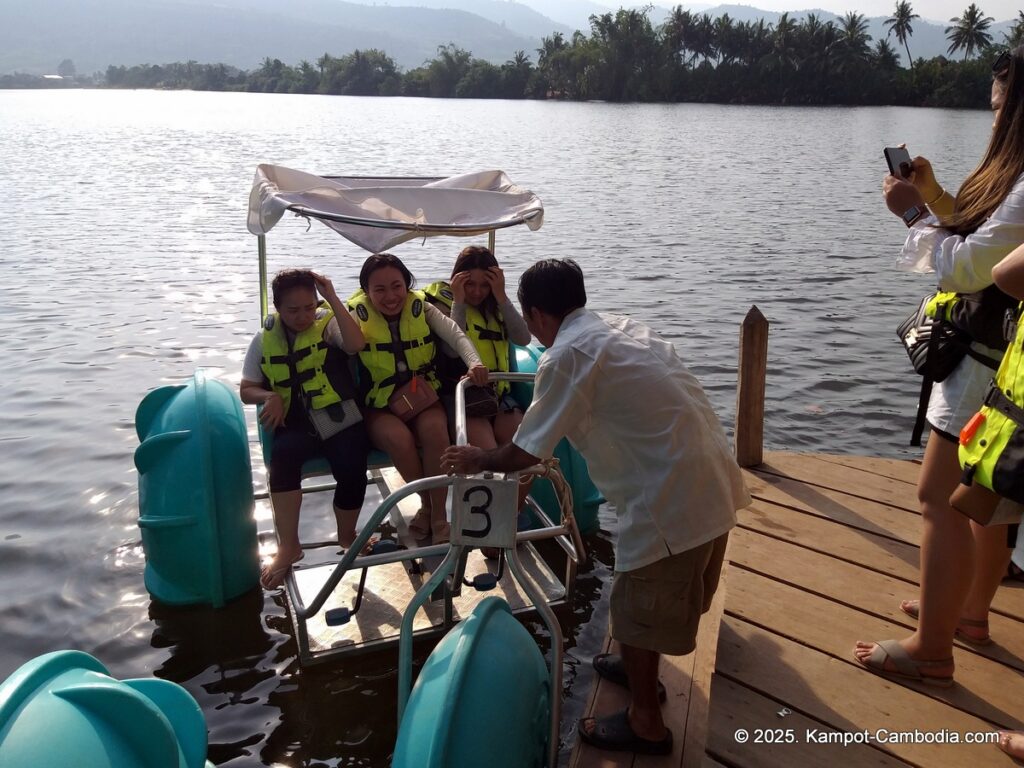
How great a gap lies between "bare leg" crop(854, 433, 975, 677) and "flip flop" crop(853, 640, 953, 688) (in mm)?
22

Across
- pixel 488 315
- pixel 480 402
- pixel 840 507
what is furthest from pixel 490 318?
pixel 840 507

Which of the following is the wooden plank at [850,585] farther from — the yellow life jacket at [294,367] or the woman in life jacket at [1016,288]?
the yellow life jacket at [294,367]

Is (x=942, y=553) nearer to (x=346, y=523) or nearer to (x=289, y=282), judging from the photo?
(x=346, y=523)

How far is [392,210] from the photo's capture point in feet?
15.9

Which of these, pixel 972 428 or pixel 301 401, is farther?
pixel 301 401

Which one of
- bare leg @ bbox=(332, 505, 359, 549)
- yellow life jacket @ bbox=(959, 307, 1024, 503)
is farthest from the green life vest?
yellow life jacket @ bbox=(959, 307, 1024, 503)

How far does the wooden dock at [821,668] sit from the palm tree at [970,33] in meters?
92.3

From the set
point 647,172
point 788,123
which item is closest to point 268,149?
point 647,172

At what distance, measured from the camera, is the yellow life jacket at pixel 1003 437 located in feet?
7.02

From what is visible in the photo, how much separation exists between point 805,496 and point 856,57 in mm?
77758

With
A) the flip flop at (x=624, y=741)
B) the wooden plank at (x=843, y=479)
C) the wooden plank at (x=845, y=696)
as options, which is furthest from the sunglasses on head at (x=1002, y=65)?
the wooden plank at (x=843, y=479)

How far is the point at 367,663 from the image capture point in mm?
4344

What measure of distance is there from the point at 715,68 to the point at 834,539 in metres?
80.7

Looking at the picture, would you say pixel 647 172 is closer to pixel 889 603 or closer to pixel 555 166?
pixel 555 166
